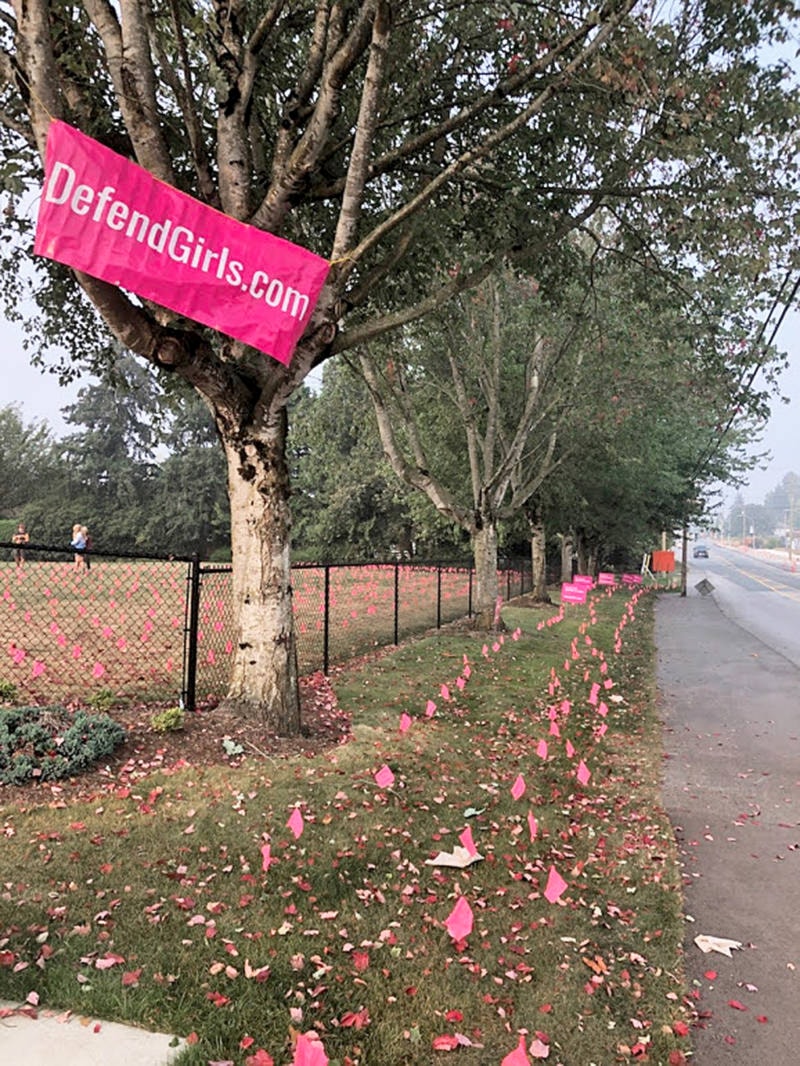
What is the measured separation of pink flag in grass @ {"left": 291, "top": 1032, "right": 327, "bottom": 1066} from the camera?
226 cm

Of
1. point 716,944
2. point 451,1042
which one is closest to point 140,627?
point 716,944

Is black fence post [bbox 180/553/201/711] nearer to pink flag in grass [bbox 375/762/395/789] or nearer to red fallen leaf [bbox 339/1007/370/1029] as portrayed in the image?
pink flag in grass [bbox 375/762/395/789]

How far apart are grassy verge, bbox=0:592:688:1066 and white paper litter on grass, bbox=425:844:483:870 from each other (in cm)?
3

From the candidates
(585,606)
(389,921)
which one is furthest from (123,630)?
(585,606)

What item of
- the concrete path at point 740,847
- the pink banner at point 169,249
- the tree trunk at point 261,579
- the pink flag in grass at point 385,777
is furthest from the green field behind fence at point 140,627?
the concrete path at point 740,847

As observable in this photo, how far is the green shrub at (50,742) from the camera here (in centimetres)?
452

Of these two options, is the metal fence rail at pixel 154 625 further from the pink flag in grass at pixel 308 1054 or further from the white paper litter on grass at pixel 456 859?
the pink flag in grass at pixel 308 1054

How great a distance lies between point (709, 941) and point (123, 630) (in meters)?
9.15

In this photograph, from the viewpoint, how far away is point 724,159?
24.5ft

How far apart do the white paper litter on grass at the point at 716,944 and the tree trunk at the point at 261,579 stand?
328 cm

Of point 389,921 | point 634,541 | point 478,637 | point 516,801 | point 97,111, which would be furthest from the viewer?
point 634,541

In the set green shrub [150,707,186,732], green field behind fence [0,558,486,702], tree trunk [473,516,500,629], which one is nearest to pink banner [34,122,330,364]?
green field behind fence [0,558,486,702]

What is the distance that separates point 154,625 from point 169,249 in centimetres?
766

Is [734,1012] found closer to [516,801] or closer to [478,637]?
[516,801]
